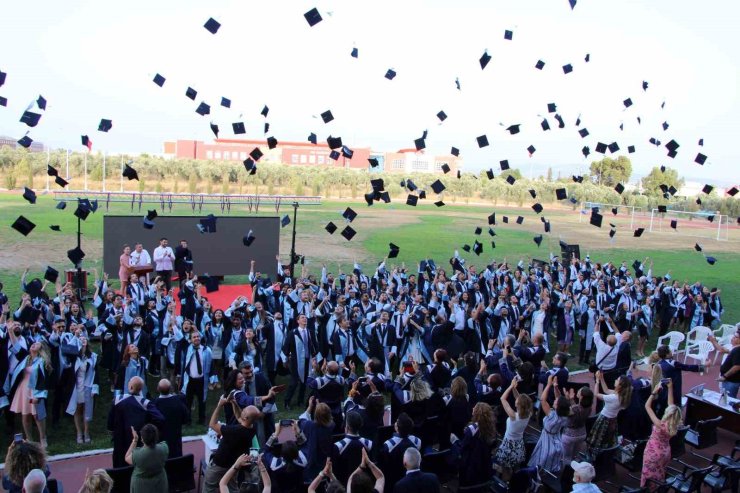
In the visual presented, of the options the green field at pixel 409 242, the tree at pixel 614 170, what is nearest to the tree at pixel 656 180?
the tree at pixel 614 170

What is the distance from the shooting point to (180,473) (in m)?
5.29

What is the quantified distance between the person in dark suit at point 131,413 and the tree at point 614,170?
6822 centimetres

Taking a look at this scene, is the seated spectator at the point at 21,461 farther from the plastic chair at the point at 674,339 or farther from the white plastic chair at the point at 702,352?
the plastic chair at the point at 674,339

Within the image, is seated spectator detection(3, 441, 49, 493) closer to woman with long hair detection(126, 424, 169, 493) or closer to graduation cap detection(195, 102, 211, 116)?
woman with long hair detection(126, 424, 169, 493)

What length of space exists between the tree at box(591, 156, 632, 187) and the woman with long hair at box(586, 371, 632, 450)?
6578 centimetres

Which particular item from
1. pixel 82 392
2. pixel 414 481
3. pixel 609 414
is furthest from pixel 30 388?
pixel 609 414

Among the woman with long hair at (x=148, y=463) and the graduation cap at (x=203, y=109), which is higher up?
the graduation cap at (x=203, y=109)

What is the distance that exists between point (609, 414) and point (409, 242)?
2261 centimetres

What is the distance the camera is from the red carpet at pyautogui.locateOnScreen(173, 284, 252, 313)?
14234mm

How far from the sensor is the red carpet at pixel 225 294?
14234 millimetres

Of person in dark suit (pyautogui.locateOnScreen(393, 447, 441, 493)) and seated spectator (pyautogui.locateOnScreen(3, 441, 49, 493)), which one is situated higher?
seated spectator (pyautogui.locateOnScreen(3, 441, 49, 493))

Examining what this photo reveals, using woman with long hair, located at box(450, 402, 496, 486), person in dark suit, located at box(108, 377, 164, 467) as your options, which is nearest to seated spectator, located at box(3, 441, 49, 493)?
person in dark suit, located at box(108, 377, 164, 467)

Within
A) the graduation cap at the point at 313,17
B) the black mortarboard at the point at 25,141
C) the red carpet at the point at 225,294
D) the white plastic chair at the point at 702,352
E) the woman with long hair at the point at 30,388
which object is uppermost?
the graduation cap at the point at 313,17

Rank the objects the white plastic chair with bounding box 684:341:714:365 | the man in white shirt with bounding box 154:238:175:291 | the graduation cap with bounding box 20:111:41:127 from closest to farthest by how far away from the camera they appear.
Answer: the white plastic chair with bounding box 684:341:714:365 → the graduation cap with bounding box 20:111:41:127 → the man in white shirt with bounding box 154:238:175:291
